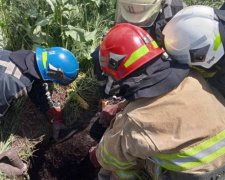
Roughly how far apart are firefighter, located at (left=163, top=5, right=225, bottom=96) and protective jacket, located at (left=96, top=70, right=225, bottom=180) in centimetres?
18

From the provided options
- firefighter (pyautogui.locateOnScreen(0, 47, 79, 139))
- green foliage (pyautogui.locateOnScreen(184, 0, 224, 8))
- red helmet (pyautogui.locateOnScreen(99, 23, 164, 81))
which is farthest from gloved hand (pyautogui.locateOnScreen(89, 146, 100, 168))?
green foliage (pyautogui.locateOnScreen(184, 0, 224, 8))

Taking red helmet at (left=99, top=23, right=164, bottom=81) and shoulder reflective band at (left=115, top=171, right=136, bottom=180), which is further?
shoulder reflective band at (left=115, top=171, right=136, bottom=180)

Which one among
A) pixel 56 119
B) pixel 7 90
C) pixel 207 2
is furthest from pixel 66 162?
pixel 207 2

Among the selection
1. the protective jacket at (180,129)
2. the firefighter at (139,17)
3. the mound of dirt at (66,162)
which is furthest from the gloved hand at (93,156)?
the protective jacket at (180,129)

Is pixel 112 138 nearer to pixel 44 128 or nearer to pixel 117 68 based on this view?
pixel 117 68

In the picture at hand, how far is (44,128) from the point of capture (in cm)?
318

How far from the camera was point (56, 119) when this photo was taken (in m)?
Result: 3.09

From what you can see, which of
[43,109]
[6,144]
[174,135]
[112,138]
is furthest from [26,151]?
[174,135]

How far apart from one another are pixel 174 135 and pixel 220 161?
0.41 m

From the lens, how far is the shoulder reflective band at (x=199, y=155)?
186 cm

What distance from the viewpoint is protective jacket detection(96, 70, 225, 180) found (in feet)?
6.05

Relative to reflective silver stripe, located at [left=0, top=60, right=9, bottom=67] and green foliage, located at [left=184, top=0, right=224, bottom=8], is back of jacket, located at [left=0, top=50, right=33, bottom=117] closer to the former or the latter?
reflective silver stripe, located at [left=0, top=60, right=9, bottom=67]

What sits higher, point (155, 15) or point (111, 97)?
point (155, 15)

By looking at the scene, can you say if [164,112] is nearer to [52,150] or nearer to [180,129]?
[180,129]
